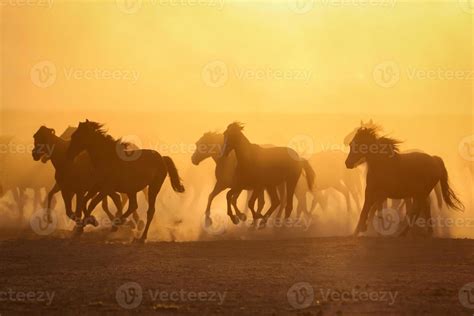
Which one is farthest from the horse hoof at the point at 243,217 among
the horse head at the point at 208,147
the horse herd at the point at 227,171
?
the horse head at the point at 208,147

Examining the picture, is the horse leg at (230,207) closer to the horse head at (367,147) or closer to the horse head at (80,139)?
the horse head at (367,147)

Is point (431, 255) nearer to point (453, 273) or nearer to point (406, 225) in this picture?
point (453, 273)

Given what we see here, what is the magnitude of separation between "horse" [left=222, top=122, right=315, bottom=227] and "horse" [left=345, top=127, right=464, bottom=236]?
7.08ft

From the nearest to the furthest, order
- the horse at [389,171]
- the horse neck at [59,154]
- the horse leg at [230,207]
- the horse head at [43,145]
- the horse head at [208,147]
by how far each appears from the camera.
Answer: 1. the horse neck at [59,154]
2. the horse head at [43,145]
3. the horse at [389,171]
4. the horse leg at [230,207]
5. the horse head at [208,147]

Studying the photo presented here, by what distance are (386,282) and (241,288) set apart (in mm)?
2367

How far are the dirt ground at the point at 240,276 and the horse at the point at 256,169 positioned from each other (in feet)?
11.6

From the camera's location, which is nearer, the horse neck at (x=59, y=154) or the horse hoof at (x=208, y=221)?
the horse neck at (x=59, y=154)

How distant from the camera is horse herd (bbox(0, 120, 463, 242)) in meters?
21.4

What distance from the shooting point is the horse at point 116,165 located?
2130 cm

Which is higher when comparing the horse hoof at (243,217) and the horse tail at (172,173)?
the horse tail at (172,173)

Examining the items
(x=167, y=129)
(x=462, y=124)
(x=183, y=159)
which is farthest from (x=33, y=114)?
(x=462, y=124)

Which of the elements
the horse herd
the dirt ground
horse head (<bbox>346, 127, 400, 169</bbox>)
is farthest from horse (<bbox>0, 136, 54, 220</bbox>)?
horse head (<bbox>346, 127, 400, 169</bbox>)

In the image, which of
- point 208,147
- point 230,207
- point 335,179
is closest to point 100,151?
point 230,207

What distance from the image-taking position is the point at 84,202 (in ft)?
70.4
